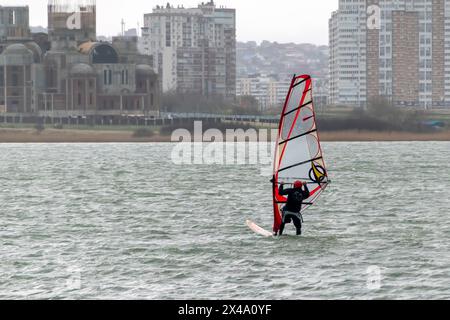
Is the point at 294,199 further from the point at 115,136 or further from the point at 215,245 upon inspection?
the point at 115,136

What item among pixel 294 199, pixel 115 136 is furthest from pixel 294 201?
pixel 115 136

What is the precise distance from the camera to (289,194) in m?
35.5

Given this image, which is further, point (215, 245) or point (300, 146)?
point (300, 146)

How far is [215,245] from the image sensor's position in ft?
124

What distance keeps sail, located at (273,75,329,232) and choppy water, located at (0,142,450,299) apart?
77.2 inches

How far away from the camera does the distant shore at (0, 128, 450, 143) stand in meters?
190

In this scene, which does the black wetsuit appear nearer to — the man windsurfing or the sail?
the man windsurfing

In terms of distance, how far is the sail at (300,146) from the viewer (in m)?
38.3

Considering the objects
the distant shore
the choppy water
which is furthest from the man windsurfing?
the distant shore

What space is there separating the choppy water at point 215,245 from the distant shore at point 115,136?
4643 inches

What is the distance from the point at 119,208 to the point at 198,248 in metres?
17.5

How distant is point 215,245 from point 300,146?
13.9 feet
